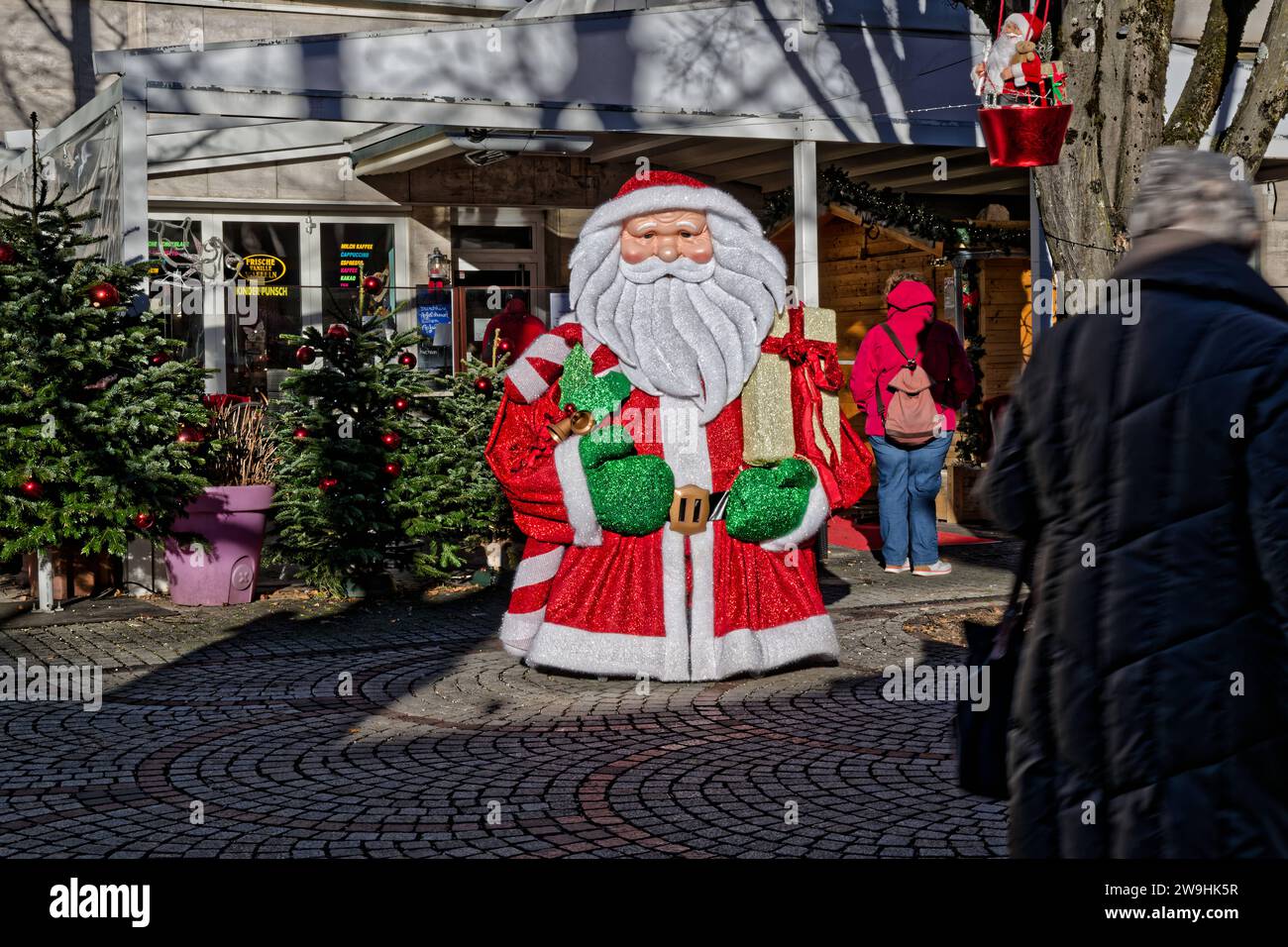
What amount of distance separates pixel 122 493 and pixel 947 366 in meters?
5.57

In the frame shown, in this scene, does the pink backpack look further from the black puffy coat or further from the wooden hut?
the black puffy coat

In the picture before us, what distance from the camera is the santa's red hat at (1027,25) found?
7.68 metres

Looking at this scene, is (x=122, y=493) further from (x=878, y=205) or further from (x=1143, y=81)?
(x=878, y=205)

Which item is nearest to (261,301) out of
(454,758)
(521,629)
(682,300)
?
(521,629)

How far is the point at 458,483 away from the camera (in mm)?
10250

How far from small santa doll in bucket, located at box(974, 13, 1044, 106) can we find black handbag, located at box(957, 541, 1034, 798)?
504cm

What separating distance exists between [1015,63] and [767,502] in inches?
99.5

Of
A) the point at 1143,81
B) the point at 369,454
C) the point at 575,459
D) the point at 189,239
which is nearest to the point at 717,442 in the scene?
Result: the point at 575,459

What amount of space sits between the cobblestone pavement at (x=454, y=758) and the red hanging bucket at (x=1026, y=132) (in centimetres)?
253

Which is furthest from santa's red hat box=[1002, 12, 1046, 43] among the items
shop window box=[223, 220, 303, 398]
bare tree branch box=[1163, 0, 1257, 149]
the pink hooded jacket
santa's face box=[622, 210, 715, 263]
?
shop window box=[223, 220, 303, 398]

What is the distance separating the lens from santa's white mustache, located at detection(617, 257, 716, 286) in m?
7.31

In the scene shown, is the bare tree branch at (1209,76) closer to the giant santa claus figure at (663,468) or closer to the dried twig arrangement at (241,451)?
the giant santa claus figure at (663,468)

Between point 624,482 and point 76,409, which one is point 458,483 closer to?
point 76,409

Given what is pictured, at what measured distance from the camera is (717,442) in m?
7.29
